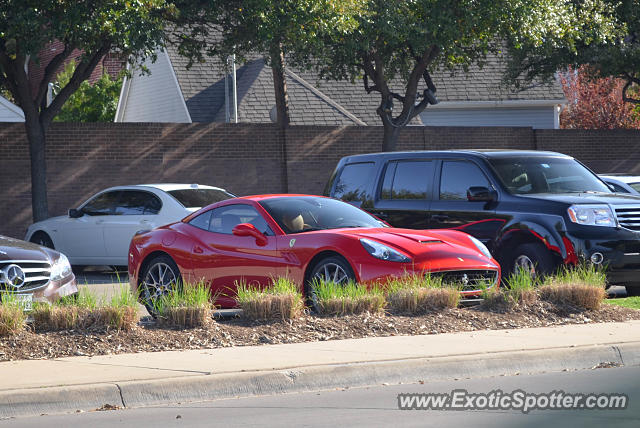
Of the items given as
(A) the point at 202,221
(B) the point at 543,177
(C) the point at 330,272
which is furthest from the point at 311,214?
(B) the point at 543,177

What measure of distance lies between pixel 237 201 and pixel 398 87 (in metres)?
24.9

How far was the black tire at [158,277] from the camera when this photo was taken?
12.5 m

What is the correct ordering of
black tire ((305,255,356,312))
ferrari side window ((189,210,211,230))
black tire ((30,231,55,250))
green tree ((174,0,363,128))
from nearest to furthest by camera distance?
black tire ((305,255,356,312)) < ferrari side window ((189,210,211,230)) < black tire ((30,231,55,250)) < green tree ((174,0,363,128))

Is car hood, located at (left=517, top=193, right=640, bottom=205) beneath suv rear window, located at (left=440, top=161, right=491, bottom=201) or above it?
beneath

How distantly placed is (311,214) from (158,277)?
2.10 m

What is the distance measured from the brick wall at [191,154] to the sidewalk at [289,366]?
49.0ft

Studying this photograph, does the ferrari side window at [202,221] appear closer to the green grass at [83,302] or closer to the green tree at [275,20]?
the green grass at [83,302]

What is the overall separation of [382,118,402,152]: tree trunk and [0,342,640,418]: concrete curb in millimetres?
16443

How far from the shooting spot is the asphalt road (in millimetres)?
6824

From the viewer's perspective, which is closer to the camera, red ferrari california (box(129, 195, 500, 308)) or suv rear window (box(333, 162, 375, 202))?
red ferrari california (box(129, 195, 500, 308))

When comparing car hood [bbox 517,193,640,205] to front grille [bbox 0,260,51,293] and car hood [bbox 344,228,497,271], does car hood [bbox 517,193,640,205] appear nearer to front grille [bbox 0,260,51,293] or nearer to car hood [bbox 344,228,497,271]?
car hood [bbox 344,228,497,271]

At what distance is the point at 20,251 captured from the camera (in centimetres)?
1162

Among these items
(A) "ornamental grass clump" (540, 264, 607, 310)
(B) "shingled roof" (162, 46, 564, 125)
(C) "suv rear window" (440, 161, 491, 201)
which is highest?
(B) "shingled roof" (162, 46, 564, 125)

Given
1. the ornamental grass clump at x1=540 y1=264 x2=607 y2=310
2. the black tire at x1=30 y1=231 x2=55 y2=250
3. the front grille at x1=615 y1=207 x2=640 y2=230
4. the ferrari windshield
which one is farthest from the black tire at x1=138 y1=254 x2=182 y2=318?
the black tire at x1=30 y1=231 x2=55 y2=250
